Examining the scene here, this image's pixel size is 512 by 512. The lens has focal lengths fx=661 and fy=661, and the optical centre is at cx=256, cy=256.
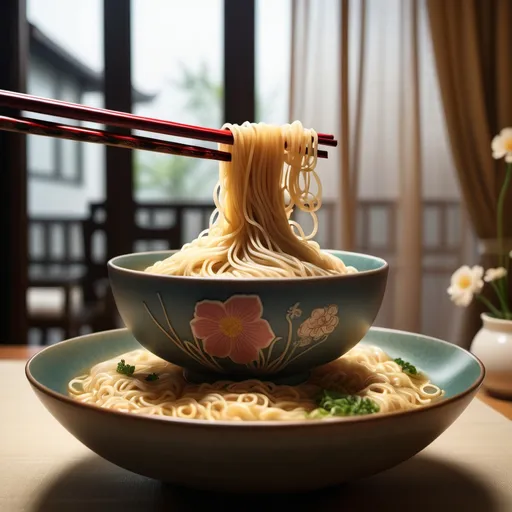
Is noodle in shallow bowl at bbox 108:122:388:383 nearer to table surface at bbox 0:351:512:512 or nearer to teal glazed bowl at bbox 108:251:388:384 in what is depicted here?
teal glazed bowl at bbox 108:251:388:384

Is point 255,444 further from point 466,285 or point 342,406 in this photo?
point 466,285

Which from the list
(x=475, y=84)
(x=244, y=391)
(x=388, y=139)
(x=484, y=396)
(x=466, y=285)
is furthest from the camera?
(x=388, y=139)

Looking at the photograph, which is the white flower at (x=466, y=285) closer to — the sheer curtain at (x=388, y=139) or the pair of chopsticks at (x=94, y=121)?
the pair of chopsticks at (x=94, y=121)

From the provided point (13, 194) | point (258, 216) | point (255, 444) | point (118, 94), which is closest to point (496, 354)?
point (258, 216)

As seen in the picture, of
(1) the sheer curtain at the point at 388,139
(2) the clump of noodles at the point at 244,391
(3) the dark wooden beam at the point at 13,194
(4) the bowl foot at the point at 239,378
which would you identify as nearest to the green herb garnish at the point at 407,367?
(2) the clump of noodles at the point at 244,391

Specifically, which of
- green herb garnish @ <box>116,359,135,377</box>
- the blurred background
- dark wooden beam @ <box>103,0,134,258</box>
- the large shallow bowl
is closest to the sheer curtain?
the blurred background

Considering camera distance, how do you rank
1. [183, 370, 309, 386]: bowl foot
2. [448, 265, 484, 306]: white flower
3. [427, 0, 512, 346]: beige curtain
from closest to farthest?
[183, 370, 309, 386]: bowl foot < [448, 265, 484, 306]: white flower < [427, 0, 512, 346]: beige curtain
